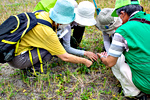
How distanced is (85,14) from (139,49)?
40.0 inches

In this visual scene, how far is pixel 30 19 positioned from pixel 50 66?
3.41ft

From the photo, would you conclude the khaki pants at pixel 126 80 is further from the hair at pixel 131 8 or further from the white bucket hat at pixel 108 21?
the hair at pixel 131 8

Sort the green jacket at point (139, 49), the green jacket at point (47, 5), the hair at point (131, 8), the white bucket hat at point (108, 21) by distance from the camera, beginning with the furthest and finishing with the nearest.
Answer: the green jacket at point (47, 5)
the white bucket hat at point (108, 21)
the hair at point (131, 8)
the green jacket at point (139, 49)

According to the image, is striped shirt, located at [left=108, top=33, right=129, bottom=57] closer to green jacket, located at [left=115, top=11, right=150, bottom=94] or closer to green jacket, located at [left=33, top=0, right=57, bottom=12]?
green jacket, located at [left=115, top=11, right=150, bottom=94]

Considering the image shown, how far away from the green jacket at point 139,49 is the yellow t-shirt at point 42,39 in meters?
0.82

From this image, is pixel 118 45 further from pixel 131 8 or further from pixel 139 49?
pixel 131 8

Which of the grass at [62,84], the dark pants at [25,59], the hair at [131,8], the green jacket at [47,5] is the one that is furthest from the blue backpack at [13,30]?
the hair at [131,8]

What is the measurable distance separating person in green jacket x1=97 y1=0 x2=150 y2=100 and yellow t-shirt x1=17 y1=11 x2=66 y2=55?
74 centimetres

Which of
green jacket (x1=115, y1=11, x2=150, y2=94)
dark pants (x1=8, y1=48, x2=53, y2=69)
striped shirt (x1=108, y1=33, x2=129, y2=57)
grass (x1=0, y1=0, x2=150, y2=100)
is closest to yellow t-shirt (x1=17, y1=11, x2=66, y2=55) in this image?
dark pants (x1=8, y1=48, x2=53, y2=69)

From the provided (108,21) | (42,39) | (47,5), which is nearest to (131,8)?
(108,21)

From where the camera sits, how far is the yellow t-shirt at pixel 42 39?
188 cm

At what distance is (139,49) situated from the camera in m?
1.62

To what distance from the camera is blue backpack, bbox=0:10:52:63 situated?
1759mm

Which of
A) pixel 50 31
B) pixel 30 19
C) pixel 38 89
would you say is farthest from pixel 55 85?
pixel 30 19
